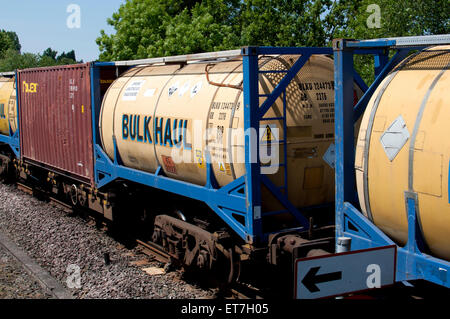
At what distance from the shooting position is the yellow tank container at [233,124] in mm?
6449

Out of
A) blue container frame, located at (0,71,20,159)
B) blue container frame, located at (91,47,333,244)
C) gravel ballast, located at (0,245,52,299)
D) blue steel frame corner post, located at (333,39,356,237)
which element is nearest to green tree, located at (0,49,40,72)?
blue container frame, located at (0,71,20,159)

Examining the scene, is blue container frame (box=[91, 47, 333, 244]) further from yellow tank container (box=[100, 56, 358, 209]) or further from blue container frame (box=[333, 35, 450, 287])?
blue container frame (box=[333, 35, 450, 287])

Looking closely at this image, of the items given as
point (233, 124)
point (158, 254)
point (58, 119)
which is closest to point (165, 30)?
point (58, 119)

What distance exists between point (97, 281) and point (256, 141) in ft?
13.0

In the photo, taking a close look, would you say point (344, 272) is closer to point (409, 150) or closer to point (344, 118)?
point (409, 150)

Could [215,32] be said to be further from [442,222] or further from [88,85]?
[442,222]

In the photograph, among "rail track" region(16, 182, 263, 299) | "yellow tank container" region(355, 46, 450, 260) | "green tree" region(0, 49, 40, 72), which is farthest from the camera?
"green tree" region(0, 49, 40, 72)

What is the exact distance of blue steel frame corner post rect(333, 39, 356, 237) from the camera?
4723mm

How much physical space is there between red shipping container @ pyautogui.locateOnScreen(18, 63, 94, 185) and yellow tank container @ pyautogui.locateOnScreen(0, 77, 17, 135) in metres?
1.28

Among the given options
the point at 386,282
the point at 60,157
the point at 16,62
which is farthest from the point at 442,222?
the point at 16,62

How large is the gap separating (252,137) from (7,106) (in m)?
13.2

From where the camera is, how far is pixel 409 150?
13.6 feet

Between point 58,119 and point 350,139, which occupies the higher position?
point 58,119

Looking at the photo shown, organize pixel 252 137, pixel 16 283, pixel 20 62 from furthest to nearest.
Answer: pixel 20 62 → pixel 16 283 → pixel 252 137
